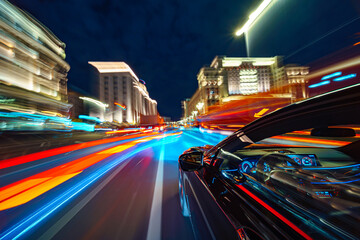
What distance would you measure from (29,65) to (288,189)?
123ft

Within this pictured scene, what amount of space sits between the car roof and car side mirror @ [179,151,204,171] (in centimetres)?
70

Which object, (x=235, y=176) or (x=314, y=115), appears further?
(x=235, y=176)

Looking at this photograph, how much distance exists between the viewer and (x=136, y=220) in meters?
2.03

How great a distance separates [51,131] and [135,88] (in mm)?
→ 59845

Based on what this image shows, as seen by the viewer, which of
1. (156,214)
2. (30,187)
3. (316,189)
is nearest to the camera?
(316,189)

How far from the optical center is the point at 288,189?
0.94 m

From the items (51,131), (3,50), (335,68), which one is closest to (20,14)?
(3,50)

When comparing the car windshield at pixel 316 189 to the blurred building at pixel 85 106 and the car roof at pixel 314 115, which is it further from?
the blurred building at pixel 85 106

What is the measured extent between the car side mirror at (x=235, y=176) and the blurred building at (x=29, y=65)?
23.7 meters

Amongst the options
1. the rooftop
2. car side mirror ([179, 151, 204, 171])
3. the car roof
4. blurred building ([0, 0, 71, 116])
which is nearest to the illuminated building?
the rooftop

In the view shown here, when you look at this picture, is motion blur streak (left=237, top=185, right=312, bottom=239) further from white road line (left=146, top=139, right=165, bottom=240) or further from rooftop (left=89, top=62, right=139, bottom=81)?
rooftop (left=89, top=62, right=139, bottom=81)

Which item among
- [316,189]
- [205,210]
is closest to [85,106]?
[205,210]

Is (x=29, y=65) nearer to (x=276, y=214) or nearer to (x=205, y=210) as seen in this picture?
(x=205, y=210)

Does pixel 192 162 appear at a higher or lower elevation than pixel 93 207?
higher
